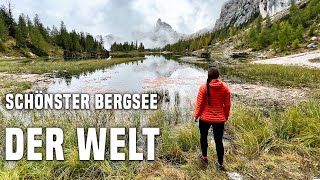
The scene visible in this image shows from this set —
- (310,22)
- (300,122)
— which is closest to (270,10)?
(310,22)

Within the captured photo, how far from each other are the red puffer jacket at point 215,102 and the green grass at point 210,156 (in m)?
1.35

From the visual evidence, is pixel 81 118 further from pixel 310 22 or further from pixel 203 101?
pixel 310 22

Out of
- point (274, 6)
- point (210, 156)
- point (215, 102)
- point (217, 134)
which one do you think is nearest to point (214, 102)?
point (215, 102)

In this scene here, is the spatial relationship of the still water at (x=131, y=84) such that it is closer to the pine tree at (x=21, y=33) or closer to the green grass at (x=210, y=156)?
the green grass at (x=210, y=156)

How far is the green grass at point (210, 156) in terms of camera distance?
19.7 feet

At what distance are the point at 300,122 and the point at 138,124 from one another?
5.71 m

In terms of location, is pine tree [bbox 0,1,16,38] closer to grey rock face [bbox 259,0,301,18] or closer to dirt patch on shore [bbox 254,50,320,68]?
dirt patch on shore [bbox 254,50,320,68]

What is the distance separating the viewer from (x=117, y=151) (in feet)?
23.3

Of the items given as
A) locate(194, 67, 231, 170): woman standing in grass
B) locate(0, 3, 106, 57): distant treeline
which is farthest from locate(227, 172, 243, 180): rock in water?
locate(0, 3, 106, 57): distant treeline

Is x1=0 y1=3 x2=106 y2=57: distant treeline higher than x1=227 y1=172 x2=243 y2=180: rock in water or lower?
higher

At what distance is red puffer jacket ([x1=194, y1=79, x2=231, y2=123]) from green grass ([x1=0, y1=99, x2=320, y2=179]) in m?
1.35

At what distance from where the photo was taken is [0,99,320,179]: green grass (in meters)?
6.00

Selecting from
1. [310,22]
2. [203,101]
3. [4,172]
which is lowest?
[4,172]

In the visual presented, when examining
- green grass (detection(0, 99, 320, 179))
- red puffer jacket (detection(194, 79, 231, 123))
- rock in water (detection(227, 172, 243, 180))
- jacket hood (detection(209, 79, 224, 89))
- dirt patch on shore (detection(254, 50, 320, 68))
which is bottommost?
rock in water (detection(227, 172, 243, 180))
